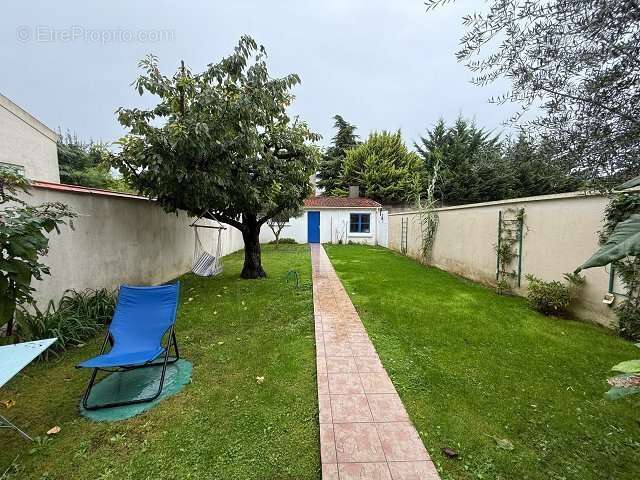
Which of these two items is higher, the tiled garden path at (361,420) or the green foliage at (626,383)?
the green foliage at (626,383)

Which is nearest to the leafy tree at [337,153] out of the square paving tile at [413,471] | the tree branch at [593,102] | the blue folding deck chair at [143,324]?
the blue folding deck chair at [143,324]

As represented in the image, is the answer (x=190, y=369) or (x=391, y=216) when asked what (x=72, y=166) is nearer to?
(x=391, y=216)

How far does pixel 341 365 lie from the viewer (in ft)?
10.5

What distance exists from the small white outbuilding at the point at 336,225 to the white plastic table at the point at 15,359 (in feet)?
50.3

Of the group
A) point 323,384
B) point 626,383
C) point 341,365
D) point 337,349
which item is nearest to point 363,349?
point 337,349

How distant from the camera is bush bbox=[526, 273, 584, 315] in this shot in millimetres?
4690

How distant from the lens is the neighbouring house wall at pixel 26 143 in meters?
7.57

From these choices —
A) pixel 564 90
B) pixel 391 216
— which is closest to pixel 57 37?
pixel 564 90

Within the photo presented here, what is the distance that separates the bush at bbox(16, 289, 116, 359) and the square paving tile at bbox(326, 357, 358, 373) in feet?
10.8

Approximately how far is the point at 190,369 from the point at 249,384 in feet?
2.65

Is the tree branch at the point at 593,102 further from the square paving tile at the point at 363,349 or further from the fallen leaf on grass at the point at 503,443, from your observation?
the square paving tile at the point at 363,349

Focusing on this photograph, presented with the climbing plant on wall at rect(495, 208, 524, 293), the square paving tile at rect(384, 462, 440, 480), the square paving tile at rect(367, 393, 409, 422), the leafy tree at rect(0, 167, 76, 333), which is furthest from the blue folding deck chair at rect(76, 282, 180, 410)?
the climbing plant on wall at rect(495, 208, 524, 293)

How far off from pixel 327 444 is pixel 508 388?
1963mm

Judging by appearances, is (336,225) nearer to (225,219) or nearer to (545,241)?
(225,219)
